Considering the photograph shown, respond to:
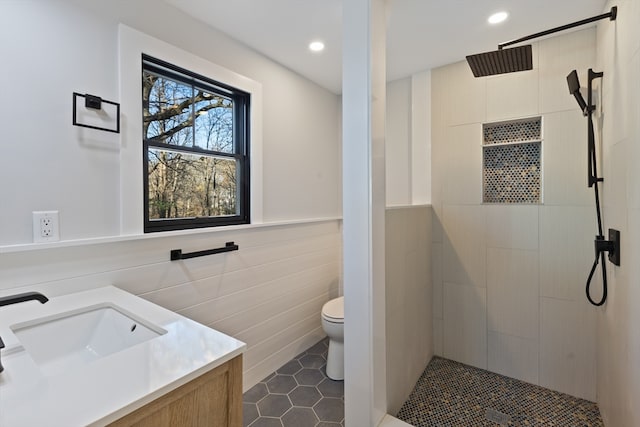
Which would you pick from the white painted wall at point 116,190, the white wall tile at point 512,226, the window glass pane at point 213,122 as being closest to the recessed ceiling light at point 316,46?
the white painted wall at point 116,190

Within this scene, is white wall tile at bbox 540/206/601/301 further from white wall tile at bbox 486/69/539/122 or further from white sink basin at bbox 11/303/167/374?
white sink basin at bbox 11/303/167/374

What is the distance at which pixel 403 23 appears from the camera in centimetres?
187

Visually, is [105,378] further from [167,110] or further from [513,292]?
[513,292]

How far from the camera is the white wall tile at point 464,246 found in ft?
7.49

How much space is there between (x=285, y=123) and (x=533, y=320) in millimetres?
2348

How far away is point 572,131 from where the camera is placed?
6.43ft

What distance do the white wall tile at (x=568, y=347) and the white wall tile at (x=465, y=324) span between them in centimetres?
→ 37

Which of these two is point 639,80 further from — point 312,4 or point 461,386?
point 461,386

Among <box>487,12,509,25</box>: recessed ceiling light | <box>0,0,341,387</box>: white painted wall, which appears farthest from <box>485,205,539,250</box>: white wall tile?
<box>0,0,341,387</box>: white painted wall

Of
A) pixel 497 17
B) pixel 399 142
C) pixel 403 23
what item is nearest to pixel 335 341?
pixel 399 142

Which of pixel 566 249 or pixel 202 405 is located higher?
pixel 566 249

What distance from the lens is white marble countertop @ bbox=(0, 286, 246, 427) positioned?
61 cm

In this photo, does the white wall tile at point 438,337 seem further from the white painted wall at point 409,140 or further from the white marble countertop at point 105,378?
the white marble countertop at point 105,378

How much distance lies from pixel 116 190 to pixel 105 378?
104 centimetres
